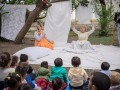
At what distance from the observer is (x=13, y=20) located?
12.4m

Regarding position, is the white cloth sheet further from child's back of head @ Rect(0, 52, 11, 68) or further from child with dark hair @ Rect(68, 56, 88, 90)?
child's back of head @ Rect(0, 52, 11, 68)

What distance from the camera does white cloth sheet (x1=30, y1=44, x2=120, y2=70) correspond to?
26.8 ft

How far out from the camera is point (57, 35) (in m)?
10.9

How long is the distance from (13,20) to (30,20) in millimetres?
1366

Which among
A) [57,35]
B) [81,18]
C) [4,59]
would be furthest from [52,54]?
[81,18]

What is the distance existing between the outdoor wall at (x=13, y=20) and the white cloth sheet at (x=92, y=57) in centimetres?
289

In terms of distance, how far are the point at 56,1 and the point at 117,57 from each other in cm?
321

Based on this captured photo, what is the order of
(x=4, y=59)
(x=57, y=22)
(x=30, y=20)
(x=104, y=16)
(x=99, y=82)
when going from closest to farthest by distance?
(x=99, y=82) → (x=4, y=59) → (x=57, y=22) → (x=30, y=20) → (x=104, y=16)

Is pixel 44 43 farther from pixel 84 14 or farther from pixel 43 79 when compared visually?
pixel 84 14

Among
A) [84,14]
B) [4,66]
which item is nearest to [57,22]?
[4,66]

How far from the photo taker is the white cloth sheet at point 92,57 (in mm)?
8156

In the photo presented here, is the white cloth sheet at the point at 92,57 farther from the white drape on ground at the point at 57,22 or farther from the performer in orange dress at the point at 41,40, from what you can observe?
the white drape on ground at the point at 57,22

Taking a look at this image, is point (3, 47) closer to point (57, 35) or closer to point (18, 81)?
point (57, 35)

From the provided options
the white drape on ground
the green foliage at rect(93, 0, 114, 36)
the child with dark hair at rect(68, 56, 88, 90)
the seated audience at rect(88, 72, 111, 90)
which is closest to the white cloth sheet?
the white drape on ground
